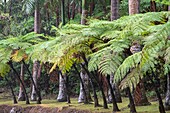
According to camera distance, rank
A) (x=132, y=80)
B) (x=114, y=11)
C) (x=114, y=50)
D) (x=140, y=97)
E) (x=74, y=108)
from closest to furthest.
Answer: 1. (x=132, y=80)
2. (x=114, y=50)
3. (x=140, y=97)
4. (x=74, y=108)
5. (x=114, y=11)

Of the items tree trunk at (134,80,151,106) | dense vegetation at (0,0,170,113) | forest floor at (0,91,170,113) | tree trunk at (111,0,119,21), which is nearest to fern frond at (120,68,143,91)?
dense vegetation at (0,0,170,113)

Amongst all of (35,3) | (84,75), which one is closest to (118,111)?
(84,75)

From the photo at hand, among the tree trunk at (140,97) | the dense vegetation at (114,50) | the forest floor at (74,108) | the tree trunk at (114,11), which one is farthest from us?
the tree trunk at (114,11)

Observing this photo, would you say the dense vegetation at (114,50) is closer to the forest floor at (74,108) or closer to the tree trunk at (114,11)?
the tree trunk at (114,11)

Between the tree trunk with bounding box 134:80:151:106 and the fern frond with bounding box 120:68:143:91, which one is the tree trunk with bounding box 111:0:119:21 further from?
the fern frond with bounding box 120:68:143:91

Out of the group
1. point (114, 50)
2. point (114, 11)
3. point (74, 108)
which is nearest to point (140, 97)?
point (74, 108)

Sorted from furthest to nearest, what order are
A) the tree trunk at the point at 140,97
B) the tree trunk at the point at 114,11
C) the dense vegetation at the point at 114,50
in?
the tree trunk at the point at 114,11 → the tree trunk at the point at 140,97 → the dense vegetation at the point at 114,50

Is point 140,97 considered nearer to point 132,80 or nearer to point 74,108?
point 74,108

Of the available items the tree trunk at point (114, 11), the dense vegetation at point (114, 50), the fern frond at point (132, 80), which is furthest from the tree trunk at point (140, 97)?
the fern frond at point (132, 80)

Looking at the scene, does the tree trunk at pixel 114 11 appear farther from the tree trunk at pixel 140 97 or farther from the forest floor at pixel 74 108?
the forest floor at pixel 74 108

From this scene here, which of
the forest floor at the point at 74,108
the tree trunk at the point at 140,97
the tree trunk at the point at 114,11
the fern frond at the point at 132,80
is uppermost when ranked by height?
the tree trunk at the point at 114,11

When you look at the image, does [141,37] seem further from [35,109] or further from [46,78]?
[46,78]

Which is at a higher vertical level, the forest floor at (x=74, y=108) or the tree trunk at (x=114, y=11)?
the tree trunk at (x=114, y=11)

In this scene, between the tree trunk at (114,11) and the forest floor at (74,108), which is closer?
the forest floor at (74,108)
